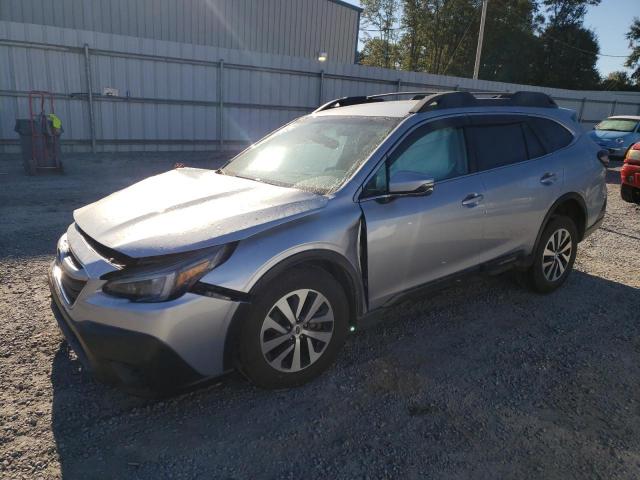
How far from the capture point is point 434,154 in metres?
3.43

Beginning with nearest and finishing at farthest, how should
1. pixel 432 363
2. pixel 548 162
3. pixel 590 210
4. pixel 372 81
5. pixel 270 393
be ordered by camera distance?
1. pixel 270 393
2. pixel 432 363
3. pixel 548 162
4. pixel 590 210
5. pixel 372 81

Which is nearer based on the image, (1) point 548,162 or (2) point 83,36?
(1) point 548,162

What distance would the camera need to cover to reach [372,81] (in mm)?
16609

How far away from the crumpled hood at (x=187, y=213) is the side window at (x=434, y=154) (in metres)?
0.73

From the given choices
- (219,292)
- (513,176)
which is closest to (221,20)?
(513,176)

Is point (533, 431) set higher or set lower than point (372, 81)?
lower

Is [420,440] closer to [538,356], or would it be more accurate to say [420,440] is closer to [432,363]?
[432,363]

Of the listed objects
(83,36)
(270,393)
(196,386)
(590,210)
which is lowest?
(270,393)

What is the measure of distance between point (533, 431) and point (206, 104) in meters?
13.0

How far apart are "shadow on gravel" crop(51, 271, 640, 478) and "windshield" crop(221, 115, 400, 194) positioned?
1.21m

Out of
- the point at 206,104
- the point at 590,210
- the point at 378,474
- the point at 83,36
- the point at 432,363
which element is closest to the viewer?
the point at 378,474

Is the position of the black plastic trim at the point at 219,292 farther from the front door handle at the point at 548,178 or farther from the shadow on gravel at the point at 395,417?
the front door handle at the point at 548,178

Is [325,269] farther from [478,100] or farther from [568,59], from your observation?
[568,59]

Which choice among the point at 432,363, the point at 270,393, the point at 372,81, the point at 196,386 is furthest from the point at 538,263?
the point at 372,81
